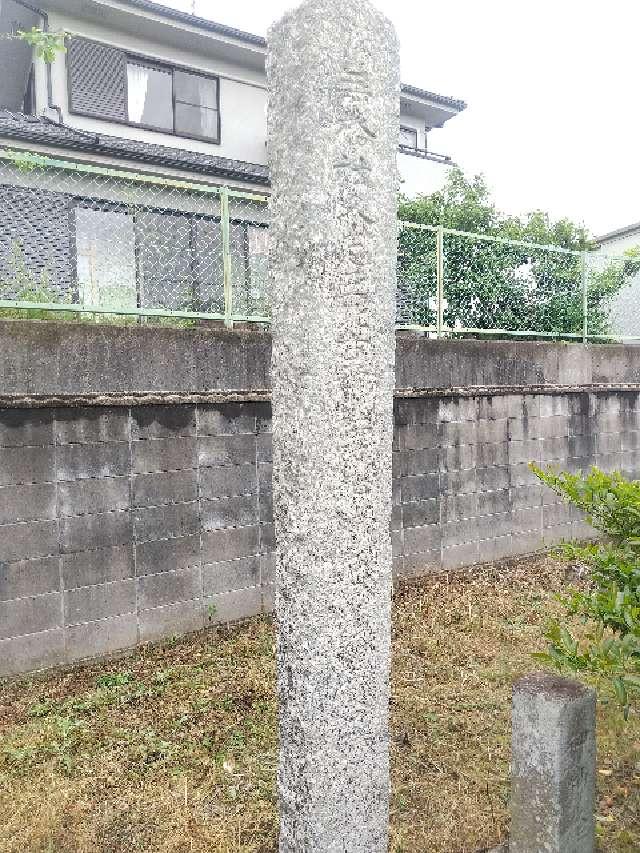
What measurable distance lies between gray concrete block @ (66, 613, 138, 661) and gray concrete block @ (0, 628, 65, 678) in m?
0.07

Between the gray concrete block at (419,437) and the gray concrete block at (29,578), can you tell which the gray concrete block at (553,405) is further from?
the gray concrete block at (29,578)

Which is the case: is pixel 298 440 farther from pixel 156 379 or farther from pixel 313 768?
pixel 156 379

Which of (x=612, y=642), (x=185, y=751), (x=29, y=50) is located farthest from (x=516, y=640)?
(x=29, y=50)

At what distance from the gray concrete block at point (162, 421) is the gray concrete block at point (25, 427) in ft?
1.95

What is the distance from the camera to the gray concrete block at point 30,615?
4082mm

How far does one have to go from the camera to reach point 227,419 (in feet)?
16.3

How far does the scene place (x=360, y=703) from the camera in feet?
6.34

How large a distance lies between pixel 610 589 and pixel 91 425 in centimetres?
349

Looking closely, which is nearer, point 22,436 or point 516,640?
point 22,436

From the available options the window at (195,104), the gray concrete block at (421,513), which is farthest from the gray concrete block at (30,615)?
the window at (195,104)

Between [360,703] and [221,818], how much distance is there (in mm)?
1468

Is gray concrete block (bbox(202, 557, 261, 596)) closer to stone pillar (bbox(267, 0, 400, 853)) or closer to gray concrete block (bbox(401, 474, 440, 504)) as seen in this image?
gray concrete block (bbox(401, 474, 440, 504))

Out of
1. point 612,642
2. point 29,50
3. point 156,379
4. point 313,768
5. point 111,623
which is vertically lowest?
point 111,623

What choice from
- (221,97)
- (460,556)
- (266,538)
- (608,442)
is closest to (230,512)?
(266,538)
